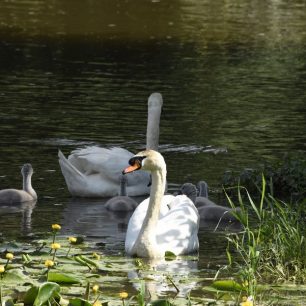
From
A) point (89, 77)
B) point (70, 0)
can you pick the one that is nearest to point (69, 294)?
point (89, 77)

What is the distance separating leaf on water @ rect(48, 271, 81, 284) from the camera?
8.26 meters

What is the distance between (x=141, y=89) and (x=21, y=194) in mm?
8371

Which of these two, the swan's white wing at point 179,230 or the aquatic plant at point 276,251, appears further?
the swan's white wing at point 179,230

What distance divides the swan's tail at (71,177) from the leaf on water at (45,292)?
5995mm

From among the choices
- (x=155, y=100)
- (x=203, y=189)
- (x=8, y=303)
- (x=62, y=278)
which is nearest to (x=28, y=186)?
(x=203, y=189)

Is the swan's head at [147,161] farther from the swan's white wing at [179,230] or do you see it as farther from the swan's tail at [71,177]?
the swan's tail at [71,177]

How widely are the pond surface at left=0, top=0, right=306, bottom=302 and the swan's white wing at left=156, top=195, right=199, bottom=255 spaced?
188mm

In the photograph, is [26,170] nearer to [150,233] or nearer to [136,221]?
[136,221]

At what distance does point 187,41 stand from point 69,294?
19.4 metres

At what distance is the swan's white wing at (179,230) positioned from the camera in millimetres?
10531

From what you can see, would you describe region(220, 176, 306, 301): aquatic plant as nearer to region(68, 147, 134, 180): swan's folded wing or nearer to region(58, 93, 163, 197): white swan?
region(58, 93, 163, 197): white swan

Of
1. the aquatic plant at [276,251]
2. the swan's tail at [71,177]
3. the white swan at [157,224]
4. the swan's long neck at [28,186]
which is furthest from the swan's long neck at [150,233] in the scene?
the swan's tail at [71,177]

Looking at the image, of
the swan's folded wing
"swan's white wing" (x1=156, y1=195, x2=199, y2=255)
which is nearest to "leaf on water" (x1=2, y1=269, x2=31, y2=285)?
"swan's white wing" (x1=156, y1=195, x2=199, y2=255)

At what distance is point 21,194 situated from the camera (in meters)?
12.7
